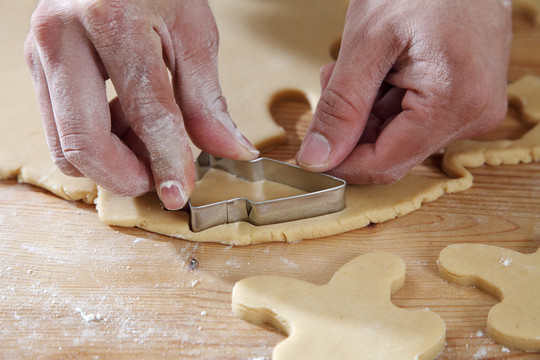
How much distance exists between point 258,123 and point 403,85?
17.5 inches

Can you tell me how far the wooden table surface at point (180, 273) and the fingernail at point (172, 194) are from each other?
4.7 inches

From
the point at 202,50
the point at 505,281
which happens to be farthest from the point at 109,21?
the point at 505,281

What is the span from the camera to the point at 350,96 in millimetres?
1297

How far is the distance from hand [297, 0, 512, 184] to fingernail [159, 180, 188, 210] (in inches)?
11.5

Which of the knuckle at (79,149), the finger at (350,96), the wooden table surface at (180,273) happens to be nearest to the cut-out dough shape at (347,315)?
the wooden table surface at (180,273)

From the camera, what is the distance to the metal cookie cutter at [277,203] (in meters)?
1.26

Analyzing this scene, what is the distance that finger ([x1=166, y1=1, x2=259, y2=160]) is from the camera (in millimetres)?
1249

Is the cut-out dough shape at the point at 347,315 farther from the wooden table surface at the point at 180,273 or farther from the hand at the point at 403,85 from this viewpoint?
the hand at the point at 403,85

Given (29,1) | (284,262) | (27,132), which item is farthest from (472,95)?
(29,1)

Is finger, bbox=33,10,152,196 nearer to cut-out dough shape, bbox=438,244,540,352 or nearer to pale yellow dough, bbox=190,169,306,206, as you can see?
pale yellow dough, bbox=190,169,306,206

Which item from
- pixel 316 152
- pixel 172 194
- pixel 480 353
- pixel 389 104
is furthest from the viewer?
pixel 389 104

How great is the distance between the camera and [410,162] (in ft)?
4.41

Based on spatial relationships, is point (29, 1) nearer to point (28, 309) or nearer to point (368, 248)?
point (28, 309)

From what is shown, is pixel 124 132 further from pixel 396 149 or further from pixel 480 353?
pixel 480 353
